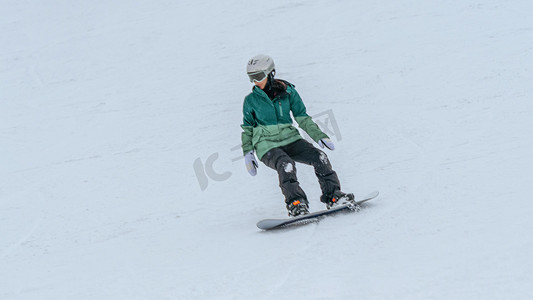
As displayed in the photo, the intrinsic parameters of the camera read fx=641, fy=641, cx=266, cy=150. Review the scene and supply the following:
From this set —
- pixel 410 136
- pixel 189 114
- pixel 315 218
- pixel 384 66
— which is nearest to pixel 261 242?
pixel 315 218

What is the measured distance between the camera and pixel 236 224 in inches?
219

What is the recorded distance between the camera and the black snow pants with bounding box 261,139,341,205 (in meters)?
5.07

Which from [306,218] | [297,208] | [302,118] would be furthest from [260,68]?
[306,218]

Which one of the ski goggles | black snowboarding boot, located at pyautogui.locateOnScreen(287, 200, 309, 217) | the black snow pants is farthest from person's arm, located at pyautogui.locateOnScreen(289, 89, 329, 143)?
black snowboarding boot, located at pyautogui.locateOnScreen(287, 200, 309, 217)

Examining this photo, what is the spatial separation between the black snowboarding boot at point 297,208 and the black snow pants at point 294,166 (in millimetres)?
36

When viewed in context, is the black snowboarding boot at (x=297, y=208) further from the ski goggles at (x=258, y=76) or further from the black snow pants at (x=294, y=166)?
the ski goggles at (x=258, y=76)

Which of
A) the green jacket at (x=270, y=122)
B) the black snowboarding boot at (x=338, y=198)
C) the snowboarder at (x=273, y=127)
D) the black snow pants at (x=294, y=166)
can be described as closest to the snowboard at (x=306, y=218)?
the black snowboarding boot at (x=338, y=198)

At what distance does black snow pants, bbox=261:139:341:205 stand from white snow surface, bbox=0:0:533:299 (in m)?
0.35

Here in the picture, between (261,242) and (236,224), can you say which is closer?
(261,242)

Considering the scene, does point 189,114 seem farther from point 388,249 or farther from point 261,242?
point 388,249

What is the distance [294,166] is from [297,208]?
44 centimetres

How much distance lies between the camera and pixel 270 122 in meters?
5.52

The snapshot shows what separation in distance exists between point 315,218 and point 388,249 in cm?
96

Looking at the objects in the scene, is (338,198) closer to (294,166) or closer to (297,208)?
(297,208)
